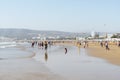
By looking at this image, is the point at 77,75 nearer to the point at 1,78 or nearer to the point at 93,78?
the point at 93,78

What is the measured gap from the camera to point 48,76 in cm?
1441

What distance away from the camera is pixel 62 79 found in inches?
523

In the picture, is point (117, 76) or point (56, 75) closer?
point (117, 76)

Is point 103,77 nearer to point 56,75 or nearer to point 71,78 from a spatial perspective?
point 71,78

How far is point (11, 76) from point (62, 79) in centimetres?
298

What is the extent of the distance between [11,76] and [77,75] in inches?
144

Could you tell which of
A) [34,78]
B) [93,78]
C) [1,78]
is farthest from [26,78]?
[93,78]

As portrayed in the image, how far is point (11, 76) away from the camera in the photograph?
14281 mm

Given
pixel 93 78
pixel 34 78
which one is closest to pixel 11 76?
pixel 34 78

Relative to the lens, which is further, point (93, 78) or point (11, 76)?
point (11, 76)

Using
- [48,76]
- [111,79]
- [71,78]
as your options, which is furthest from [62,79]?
[111,79]

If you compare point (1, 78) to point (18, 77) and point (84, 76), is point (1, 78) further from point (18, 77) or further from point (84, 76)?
point (84, 76)

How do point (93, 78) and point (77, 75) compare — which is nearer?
point (93, 78)

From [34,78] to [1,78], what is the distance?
1.76m
